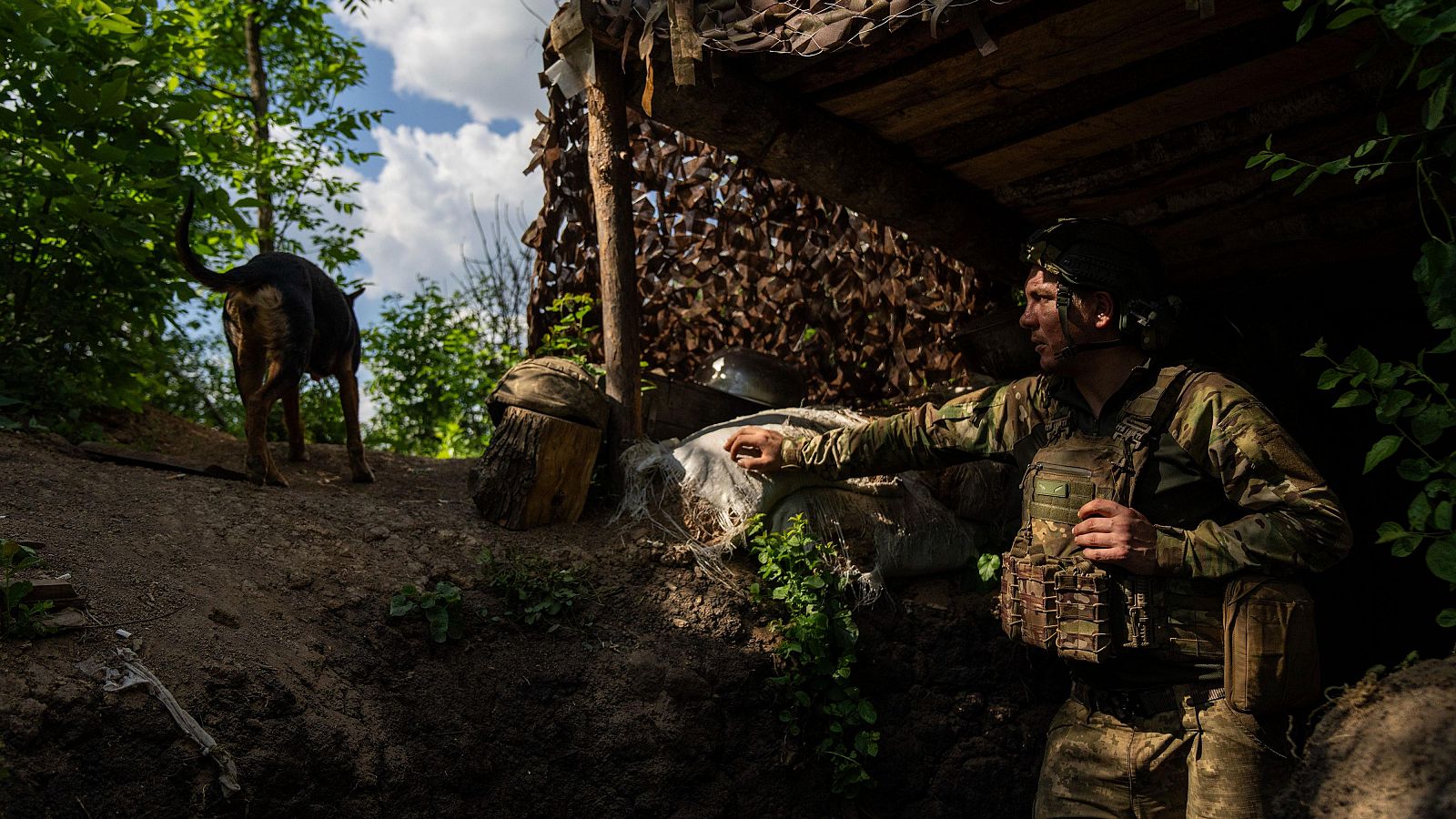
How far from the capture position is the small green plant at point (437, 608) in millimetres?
3400

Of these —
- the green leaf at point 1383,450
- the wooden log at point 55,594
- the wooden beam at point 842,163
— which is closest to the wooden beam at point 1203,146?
the wooden beam at point 842,163

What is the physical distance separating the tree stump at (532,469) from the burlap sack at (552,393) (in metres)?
0.04

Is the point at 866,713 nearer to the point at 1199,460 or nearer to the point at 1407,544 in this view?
the point at 1199,460

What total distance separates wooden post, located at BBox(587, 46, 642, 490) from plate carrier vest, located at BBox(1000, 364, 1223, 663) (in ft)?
6.66

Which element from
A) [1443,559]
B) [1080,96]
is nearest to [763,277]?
[1080,96]

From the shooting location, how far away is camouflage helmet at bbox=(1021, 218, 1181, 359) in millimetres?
3053

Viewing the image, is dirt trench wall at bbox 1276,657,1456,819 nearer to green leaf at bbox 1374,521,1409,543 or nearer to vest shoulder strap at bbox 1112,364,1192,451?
green leaf at bbox 1374,521,1409,543

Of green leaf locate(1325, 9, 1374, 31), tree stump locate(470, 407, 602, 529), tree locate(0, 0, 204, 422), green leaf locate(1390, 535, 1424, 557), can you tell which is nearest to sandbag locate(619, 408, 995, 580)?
tree stump locate(470, 407, 602, 529)

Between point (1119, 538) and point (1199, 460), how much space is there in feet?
1.24

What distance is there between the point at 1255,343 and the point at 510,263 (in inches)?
356

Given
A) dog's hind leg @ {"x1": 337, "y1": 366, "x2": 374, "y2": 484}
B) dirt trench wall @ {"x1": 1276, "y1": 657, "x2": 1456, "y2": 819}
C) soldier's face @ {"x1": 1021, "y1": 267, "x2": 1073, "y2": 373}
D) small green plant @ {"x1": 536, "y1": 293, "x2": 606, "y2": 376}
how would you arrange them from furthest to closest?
1. small green plant @ {"x1": 536, "y1": 293, "x2": 606, "y2": 376}
2. dog's hind leg @ {"x1": 337, "y1": 366, "x2": 374, "y2": 484}
3. soldier's face @ {"x1": 1021, "y1": 267, "x2": 1073, "y2": 373}
4. dirt trench wall @ {"x1": 1276, "y1": 657, "x2": 1456, "y2": 819}

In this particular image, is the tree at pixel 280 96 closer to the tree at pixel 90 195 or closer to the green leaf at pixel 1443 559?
the tree at pixel 90 195

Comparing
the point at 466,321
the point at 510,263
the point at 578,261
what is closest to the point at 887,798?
the point at 578,261

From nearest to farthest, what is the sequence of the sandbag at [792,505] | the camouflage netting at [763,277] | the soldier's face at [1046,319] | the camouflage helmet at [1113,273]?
the camouflage helmet at [1113,273] → the soldier's face at [1046,319] → the sandbag at [792,505] → the camouflage netting at [763,277]
